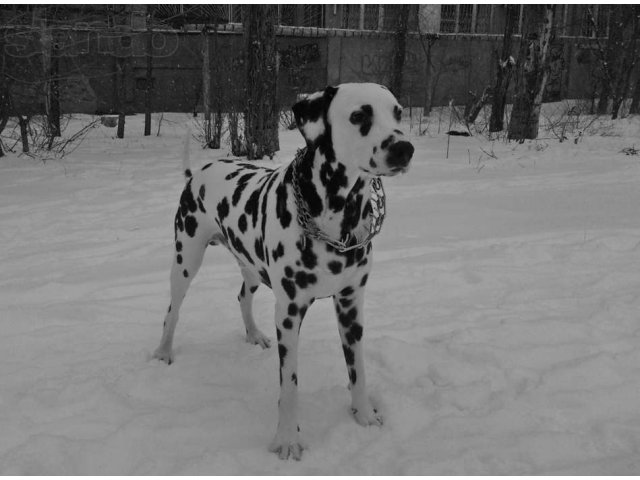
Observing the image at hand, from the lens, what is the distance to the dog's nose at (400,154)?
229cm

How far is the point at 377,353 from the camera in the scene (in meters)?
3.66

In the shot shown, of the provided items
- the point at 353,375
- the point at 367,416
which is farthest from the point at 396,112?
the point at 367,416

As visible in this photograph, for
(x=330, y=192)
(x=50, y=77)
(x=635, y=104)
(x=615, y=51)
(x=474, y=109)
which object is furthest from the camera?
(x=615, y=51)

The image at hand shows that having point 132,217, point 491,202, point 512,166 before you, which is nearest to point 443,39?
point 512,166

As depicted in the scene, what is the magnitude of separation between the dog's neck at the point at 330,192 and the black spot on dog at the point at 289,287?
1.05 ft

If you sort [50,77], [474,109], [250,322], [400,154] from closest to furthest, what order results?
[400,154] → [250,322] → [50,77] → [474,109]

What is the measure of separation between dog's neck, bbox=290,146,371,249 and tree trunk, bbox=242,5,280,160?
6.74 meters

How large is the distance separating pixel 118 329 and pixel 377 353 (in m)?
1.96

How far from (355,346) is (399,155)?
1239mm

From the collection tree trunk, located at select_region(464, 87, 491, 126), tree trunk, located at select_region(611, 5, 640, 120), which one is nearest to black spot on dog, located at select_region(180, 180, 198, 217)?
tree trunk, located at select_region(464, 87, 491, 126)

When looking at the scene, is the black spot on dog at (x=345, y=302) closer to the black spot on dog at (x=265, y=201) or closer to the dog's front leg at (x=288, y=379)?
the dog's front leg at (x=288, y=379)

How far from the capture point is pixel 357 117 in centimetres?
242

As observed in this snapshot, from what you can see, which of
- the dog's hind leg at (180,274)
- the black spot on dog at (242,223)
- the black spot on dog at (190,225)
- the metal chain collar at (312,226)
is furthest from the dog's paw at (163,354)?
the metal chain collar at (312,226)

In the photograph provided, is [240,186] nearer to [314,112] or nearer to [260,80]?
[314,112]
